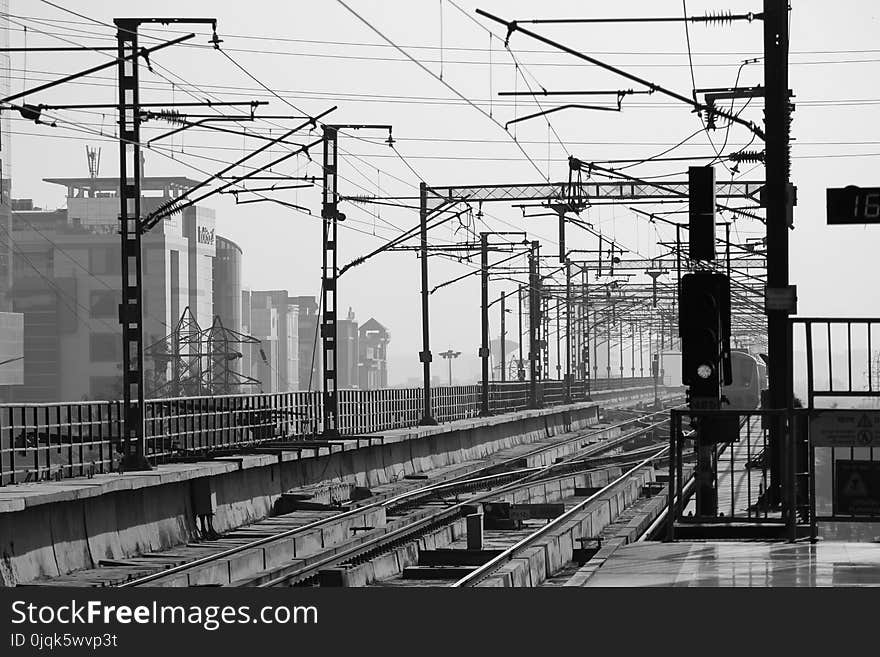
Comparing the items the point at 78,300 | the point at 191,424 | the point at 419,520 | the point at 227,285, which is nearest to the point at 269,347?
the point at 227,285

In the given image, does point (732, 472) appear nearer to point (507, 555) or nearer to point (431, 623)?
point (507, 555)

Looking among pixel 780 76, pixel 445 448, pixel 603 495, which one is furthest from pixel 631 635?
pixel 445 448

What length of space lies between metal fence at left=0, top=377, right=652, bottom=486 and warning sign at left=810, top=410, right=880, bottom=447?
35.1 feet

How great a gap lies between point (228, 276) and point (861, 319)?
5505 inches

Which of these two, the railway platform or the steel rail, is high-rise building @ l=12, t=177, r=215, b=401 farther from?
the steel rail

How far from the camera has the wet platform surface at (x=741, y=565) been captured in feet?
43.7

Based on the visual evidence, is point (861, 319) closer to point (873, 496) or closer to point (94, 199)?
point (873, 496)

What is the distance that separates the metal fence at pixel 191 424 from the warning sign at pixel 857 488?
10.8 meters

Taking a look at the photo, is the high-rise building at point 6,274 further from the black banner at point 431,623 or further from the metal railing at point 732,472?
the black banner at point 431,623

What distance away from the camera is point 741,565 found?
14445 millimetres

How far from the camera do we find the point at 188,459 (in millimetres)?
28469

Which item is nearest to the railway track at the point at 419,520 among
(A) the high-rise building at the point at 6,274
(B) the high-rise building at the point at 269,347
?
(A) the high-rise building at the point at 6,274

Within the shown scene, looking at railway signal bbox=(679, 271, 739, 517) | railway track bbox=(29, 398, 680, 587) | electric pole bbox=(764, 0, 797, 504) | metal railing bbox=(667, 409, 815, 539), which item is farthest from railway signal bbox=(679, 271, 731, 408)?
railway track bbox=(29, 398, 680, 587)

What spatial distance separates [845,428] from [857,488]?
89cm
